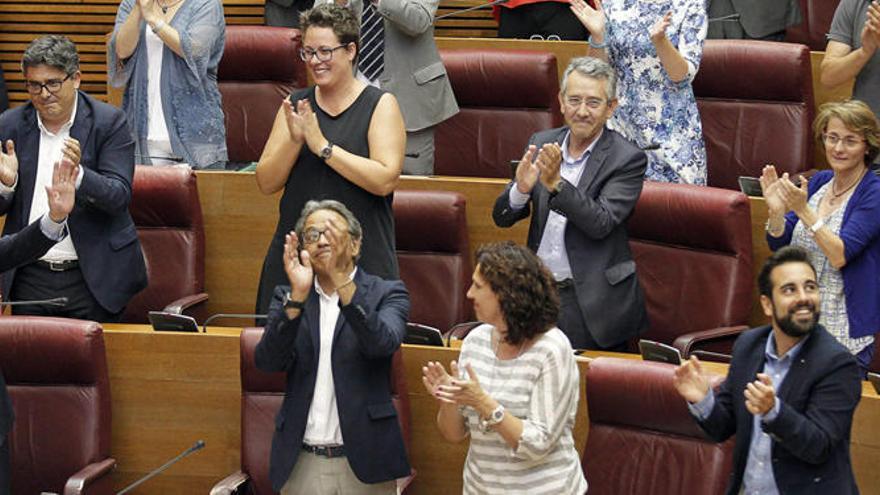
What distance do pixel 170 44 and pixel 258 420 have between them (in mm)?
678

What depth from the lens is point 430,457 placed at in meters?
1.86

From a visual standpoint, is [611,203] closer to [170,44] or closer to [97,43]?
[170,44]

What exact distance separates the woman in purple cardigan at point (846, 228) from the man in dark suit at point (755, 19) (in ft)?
2.36

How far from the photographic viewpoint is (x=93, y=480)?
1803mm

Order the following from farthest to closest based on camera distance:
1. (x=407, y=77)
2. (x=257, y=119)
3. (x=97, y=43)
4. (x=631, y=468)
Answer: (x=97, y=43) < (x=257, y=119) < (x=407, y=77) < (x=631, y=468)

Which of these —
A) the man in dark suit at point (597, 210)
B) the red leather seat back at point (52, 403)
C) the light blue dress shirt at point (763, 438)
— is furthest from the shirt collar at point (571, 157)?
the red leather seat back at point (52, 403)

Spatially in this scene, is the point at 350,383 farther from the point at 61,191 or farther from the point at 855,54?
the point at 855,54

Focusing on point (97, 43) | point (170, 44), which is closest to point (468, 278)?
point (170, 44)

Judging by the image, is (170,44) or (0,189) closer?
(0,189)

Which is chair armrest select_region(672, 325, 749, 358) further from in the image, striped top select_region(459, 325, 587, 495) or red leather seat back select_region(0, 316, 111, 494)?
red leather seat back select_region(0, 316, 111, 494)

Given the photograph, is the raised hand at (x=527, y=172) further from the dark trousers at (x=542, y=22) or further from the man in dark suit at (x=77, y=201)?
the dark trousers at (x=542, y=22)

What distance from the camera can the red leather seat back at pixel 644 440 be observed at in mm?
1614

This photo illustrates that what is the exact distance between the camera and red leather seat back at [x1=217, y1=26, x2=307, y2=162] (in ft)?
8.34

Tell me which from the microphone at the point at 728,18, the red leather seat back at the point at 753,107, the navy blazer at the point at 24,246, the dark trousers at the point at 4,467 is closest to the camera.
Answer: the dark trousers at the point at 4,467
